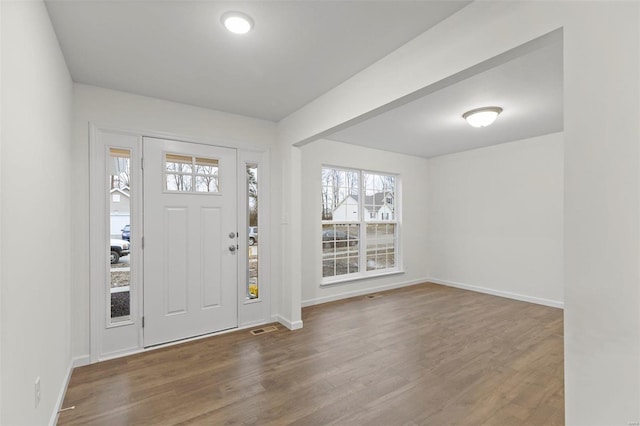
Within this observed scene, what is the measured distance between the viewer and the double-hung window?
16.3 ft

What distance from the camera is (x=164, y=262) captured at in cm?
314

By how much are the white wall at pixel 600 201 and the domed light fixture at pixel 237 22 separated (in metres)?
1.50

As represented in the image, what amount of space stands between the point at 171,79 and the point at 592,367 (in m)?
3.36

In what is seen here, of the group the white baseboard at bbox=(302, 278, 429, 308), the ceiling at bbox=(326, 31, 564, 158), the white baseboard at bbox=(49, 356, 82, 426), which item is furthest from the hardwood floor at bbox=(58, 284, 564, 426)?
the ceiling at bbox=(326, 31, 564, 158)

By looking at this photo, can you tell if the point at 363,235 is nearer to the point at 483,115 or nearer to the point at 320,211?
the point at 320,211

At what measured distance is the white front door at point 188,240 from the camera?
3086 millimetres

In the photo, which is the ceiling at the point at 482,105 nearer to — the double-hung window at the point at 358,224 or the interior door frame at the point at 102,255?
the double-hung window at the point at 358,224

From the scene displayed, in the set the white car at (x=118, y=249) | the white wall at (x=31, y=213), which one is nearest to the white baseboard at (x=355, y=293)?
the white car at (x=118, y=249)

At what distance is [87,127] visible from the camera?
2.77 metres

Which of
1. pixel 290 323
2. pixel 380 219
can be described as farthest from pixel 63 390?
pixel 380 219

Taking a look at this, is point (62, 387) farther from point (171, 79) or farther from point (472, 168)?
point (472, 168)

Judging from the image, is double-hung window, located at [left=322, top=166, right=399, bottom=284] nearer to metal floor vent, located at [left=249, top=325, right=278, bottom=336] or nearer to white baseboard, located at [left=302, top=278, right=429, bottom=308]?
white baseboard, located at [left=302, top=278, right=429, bottom=308]

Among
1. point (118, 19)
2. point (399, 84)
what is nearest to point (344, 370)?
point (399, 84)

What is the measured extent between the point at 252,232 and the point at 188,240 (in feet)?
2.44
